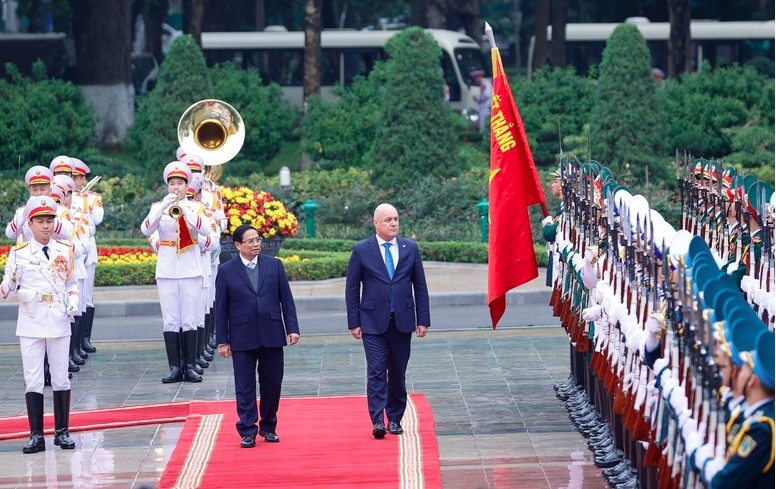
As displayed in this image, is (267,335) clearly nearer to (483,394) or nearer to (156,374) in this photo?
(483,394)

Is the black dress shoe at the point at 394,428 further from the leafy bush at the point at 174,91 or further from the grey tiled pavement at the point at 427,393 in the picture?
the leafy bush at the point at 174,91

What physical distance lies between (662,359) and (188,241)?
6854 millimetres

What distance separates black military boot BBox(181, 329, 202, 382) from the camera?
567 inches

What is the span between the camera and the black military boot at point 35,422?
37.3 feet

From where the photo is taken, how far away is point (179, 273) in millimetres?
14266

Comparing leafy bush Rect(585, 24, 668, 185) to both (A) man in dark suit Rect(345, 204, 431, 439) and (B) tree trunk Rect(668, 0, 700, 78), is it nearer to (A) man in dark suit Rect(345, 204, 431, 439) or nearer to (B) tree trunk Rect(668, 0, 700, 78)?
(B) tree trunk Rect(668, 0, 700, 78)

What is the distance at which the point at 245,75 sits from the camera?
34.4 meters

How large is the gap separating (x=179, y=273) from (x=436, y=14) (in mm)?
35831

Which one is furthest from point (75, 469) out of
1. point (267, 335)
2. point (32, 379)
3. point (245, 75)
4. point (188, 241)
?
point (245, 75)

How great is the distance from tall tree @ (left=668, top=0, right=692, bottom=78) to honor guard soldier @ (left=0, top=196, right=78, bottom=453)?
27.9 m

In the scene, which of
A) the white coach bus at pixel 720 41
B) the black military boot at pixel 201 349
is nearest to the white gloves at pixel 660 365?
the black military boot at pixel 201 349

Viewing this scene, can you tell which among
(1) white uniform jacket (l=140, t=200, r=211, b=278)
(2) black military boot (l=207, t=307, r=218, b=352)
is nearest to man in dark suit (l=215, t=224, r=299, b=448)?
(1) white uniform jacket (l=140, t=200, r=211, b=278)

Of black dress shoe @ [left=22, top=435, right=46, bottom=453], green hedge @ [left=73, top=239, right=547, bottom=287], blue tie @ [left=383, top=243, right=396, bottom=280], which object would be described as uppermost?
blue tie @ [left=383, top=243, right=396, bottom=280]

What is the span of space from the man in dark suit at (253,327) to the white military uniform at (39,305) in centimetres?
110
